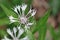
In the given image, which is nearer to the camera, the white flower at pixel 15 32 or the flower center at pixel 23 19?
the white flower at pixel 15 32

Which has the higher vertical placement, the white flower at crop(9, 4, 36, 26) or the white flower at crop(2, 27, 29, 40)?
the white flower at crop(9, 4, 36, 26)

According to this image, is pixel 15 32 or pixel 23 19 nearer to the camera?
pixel 15 32

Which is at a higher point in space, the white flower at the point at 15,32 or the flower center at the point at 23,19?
the flower center at the point at 23,19

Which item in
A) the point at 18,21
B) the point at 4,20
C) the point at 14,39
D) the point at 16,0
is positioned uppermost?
the point at 4,20

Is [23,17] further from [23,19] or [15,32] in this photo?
[15,32]

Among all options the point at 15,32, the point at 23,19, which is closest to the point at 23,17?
the point at 23,19

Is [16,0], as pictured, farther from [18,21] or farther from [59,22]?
[59,22]

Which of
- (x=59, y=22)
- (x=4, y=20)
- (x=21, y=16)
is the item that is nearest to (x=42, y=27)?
(x=21, y=16)

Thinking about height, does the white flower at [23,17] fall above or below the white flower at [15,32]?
above

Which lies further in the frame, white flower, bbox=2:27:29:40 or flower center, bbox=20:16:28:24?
flower center, bbox=20:16:28:24

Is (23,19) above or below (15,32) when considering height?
above

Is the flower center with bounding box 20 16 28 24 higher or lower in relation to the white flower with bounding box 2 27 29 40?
higher
